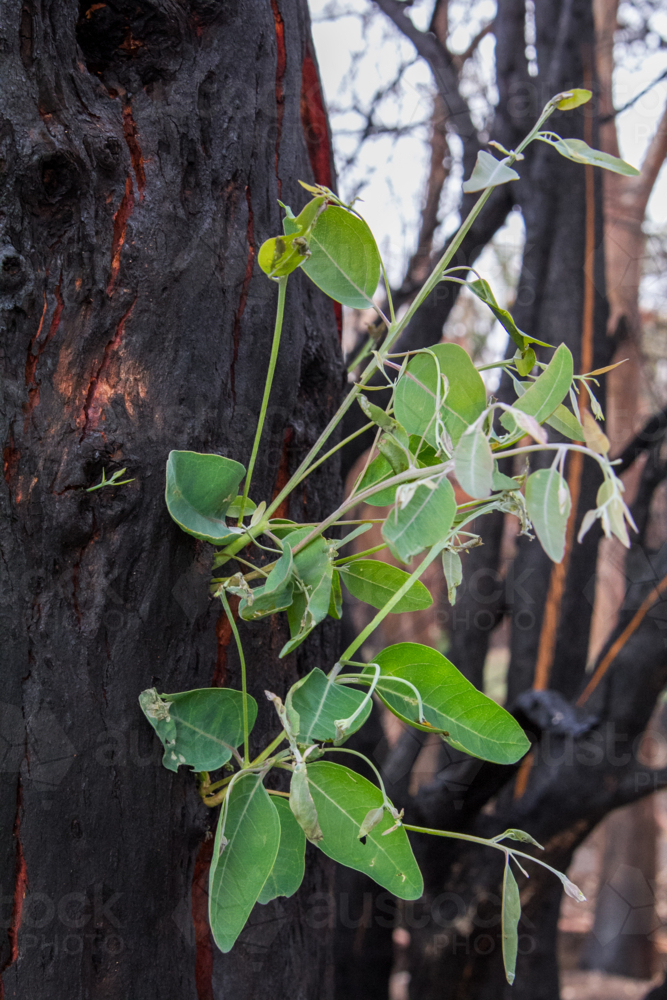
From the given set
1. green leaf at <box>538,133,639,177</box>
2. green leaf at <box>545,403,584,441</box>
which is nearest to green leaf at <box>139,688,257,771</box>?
green leaf at <box>545,403,584,441</box>

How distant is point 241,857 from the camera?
38 centimetres

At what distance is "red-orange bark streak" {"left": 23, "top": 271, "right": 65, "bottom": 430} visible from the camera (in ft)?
1.43

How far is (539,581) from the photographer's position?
149 centimetres

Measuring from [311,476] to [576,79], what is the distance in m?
1.40

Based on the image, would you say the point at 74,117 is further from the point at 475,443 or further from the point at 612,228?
the point at 612,228

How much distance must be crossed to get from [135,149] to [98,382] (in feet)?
0.51

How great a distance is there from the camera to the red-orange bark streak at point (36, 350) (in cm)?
43

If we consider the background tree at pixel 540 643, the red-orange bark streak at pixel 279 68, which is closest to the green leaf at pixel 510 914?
the red-orange bark streak at pixel 279 68

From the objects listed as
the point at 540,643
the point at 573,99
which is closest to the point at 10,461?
the point at 573,99

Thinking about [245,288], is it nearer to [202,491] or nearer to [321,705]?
[202,491]

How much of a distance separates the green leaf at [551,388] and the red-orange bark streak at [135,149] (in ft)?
0.92

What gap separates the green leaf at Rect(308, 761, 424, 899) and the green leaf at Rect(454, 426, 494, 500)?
0.62 ft

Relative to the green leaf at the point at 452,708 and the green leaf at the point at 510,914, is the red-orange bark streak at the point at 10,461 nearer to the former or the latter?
the green leaf at the point at 452,708

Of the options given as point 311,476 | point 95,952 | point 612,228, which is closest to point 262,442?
point 311,476
